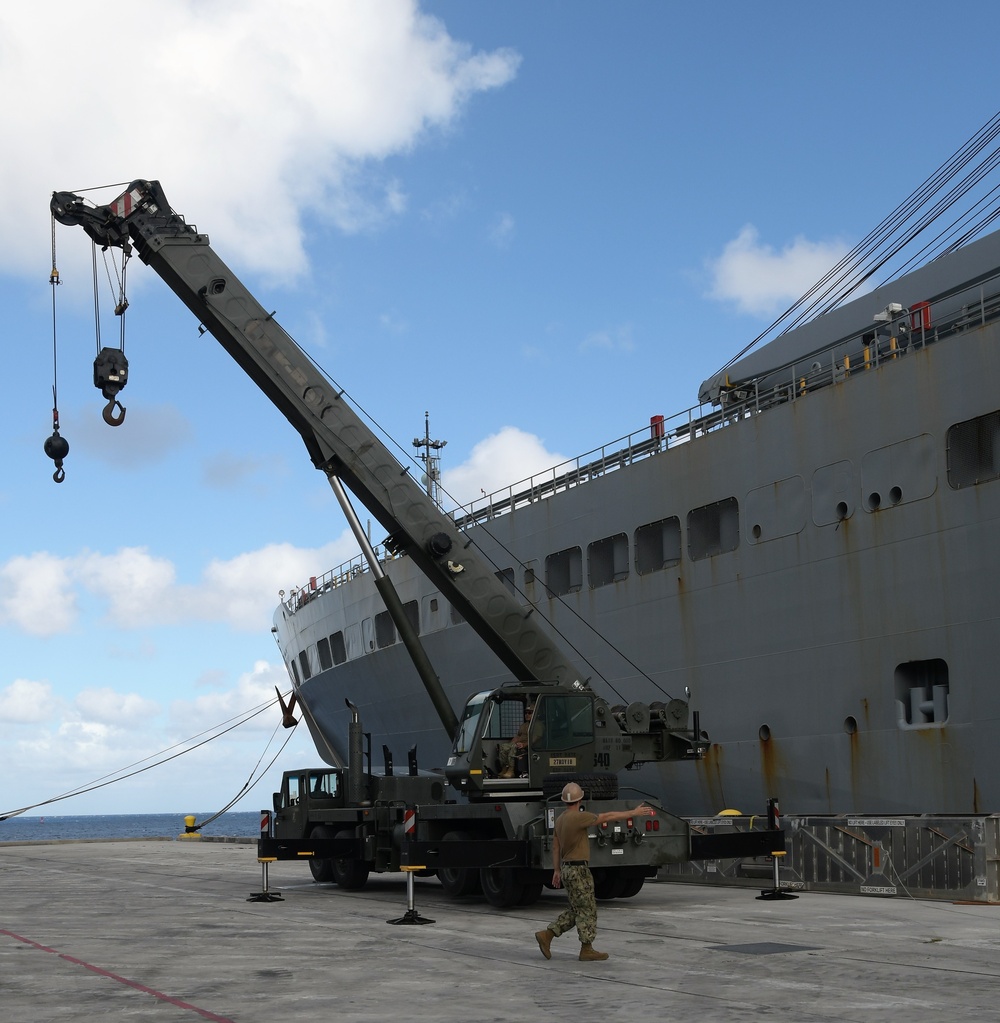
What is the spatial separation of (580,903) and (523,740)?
5839 millimetres

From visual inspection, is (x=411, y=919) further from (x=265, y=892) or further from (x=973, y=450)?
(x=973, y=450)

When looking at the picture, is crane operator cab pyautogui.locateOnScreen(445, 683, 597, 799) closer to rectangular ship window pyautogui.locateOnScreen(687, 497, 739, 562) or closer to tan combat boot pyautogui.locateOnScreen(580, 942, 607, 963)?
tan combat boot pyautogui.locateOnScreen(580, 942, 607, 963)

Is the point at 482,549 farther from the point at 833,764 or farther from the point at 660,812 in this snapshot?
the point at 660,812

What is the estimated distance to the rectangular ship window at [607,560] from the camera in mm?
26531

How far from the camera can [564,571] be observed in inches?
1128

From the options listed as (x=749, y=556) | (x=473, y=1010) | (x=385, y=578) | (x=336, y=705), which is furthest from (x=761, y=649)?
(x=336, y=705)

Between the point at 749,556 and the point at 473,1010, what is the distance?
1509 centimetres

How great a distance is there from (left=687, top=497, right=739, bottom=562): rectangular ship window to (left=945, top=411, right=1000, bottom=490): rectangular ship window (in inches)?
203

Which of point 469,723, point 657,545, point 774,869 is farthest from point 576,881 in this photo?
point 657,545

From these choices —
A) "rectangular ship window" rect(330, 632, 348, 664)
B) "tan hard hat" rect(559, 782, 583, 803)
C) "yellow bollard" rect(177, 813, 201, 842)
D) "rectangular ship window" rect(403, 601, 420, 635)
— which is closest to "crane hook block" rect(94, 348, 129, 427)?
"tan hard hat" rect(559, 782, 583, 803)

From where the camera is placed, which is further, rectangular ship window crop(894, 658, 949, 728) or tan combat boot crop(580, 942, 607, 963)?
rectangular ship window crop(894, 658, 949, 728)

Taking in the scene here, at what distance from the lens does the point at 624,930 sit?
12930 millimetres

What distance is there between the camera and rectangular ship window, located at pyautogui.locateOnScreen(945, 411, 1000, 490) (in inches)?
737

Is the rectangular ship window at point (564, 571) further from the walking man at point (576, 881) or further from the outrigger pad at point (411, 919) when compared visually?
the walking man at point (576, 881)
